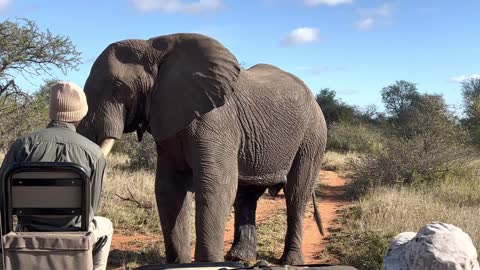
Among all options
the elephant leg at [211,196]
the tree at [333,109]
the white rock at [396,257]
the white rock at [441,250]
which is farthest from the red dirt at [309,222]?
the tree at [333,109]

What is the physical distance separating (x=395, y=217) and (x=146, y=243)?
3339 mm

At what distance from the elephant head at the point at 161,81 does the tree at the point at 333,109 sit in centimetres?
3332

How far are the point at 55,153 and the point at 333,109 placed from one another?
129 ft

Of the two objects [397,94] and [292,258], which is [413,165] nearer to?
[292,258]

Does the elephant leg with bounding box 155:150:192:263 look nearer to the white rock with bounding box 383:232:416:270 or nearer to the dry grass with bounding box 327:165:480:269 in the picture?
the dry grass with bounding box 327:165:480:269

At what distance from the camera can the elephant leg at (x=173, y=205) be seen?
5570 mm

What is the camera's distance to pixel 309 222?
929 cm

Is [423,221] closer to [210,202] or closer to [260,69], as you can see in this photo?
[260,69]

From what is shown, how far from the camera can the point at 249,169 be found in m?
5.63

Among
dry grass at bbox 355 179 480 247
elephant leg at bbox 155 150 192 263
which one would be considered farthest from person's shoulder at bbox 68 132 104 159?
dry grass at bbox 355 179 480 247

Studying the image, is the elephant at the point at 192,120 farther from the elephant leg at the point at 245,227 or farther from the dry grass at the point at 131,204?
the dry grass at the point at 131,204

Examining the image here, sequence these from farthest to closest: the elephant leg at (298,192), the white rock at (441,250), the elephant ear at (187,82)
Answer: the elephant leg at (298,192)
the elephant ear at (187,82)
the white rock at (441,250)

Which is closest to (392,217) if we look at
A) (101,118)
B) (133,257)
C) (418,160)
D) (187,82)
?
(133,257)

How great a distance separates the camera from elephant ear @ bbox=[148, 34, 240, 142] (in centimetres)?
493
